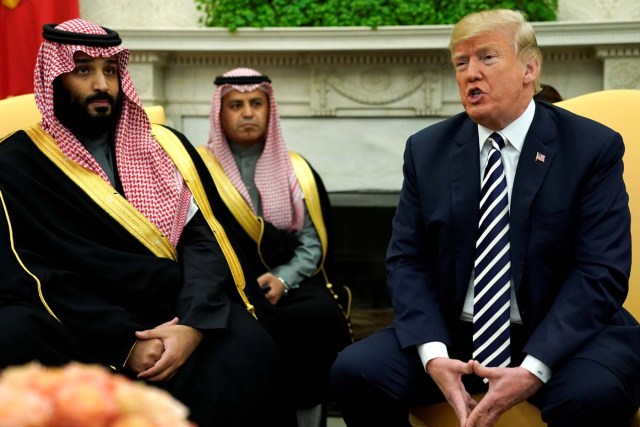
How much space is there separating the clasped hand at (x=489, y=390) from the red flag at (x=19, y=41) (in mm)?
3940

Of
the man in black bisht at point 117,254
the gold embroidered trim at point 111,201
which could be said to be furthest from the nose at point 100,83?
the gold embroidered trim at point 111,201

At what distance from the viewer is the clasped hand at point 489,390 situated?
2.11 m

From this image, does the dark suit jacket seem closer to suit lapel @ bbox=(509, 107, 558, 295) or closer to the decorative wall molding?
suit lapel @ bbox=(509, 107, 558, 295)

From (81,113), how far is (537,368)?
1.61 meters

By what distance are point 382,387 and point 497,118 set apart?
2.55ft

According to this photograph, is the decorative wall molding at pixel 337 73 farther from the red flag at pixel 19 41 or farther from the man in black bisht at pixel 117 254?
the man in black bisht at pixel 117 254

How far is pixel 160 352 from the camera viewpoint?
2.49m

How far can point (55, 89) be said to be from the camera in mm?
2855

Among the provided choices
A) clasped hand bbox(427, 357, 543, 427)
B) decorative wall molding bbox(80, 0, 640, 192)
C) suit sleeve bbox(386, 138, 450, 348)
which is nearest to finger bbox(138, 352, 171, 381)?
suit sleeve bbox(386, 138, 450, 348)

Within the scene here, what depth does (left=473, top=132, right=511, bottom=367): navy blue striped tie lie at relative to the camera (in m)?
2.27

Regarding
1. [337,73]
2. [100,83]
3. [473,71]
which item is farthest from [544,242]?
[337,73]

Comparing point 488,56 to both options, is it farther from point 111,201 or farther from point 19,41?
point 19,41

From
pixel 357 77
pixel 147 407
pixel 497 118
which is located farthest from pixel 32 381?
pixel 357 77

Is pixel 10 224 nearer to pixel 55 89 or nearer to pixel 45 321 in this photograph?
pixel 45 321
